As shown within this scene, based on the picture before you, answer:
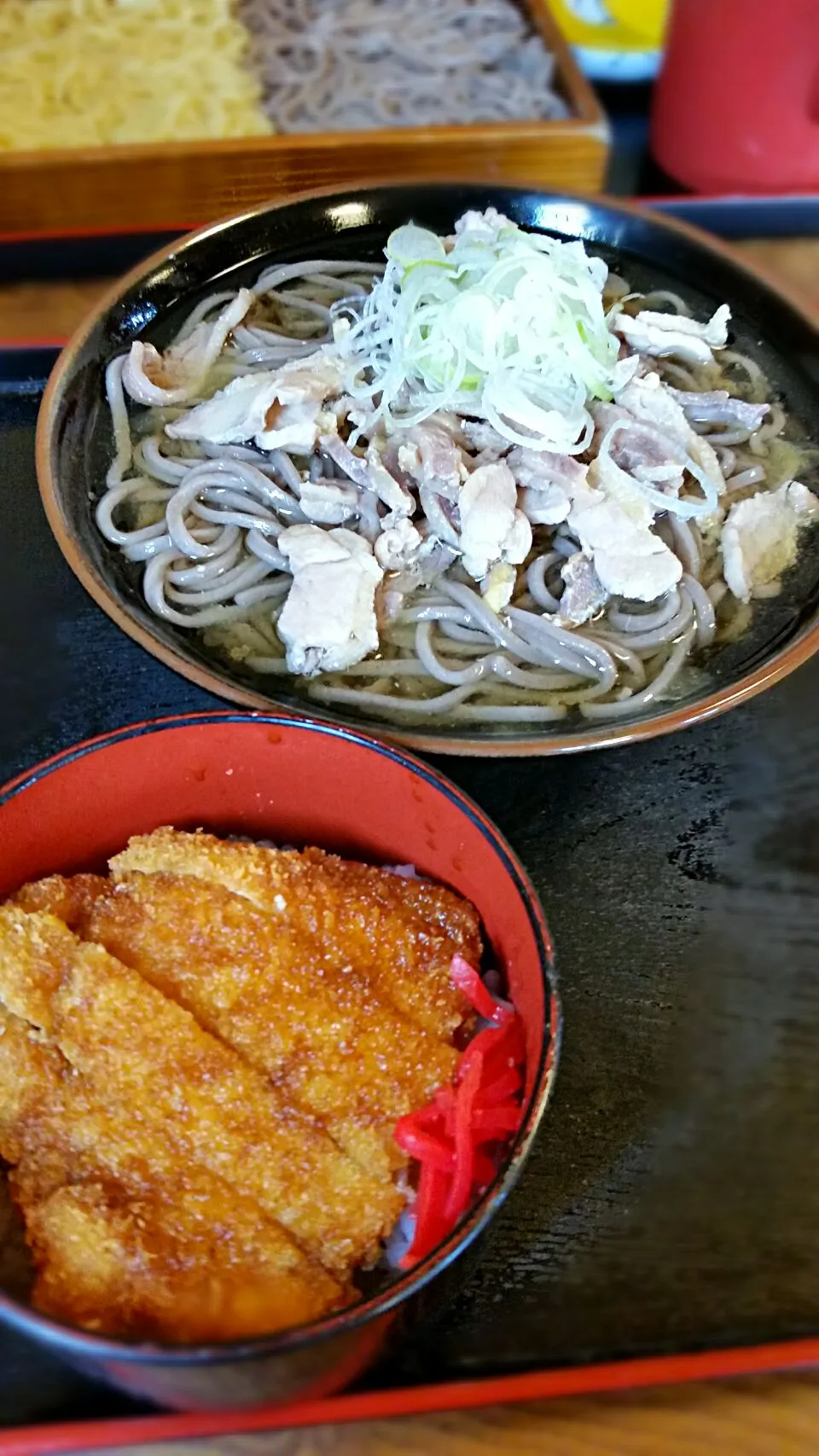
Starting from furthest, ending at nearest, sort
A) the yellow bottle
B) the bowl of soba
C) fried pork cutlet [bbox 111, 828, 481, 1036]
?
1. the yellow bottle
2. the bowl of soba
3. fried pork cutlet [bbox 111, 828, 481, 1036]

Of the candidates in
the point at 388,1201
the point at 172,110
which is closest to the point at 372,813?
the point at 388,1201

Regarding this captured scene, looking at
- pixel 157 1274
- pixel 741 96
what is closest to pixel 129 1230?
pixel 157 1274

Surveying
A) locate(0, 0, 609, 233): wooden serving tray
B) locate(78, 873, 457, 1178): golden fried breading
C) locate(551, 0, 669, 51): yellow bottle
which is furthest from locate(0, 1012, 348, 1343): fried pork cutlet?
locate(551, 0, 669, 51): yellow bottle

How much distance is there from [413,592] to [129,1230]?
0.93 meters

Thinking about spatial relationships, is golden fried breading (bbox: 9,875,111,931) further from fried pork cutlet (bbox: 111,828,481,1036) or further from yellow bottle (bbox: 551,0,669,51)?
yellow bottle (bbox: 551,0,669,51)

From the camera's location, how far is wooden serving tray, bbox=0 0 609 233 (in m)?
2.26

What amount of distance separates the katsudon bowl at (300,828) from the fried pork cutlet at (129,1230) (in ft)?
0.13

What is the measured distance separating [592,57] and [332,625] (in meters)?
2.60

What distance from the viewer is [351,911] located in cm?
115

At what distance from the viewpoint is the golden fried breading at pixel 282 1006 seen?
1.04 meters

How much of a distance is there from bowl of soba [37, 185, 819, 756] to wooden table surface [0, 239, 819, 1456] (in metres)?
0.72

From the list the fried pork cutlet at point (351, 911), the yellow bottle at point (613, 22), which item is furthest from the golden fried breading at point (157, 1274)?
the yellow bottle at point (613, 22)

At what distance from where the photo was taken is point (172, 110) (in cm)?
266

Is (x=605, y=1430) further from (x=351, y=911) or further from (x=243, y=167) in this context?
(x=243, y=167)
